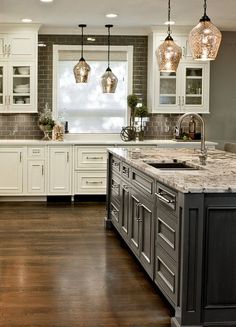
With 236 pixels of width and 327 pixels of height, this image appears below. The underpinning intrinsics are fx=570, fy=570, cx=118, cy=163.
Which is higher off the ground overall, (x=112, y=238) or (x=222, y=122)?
(x=222, y=122)

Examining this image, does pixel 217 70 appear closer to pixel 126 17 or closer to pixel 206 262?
pixel 126 17

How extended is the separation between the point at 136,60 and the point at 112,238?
12.4 ft

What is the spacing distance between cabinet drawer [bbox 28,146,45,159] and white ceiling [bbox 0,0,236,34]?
70.8 inches

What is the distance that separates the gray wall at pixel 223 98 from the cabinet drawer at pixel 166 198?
5208 mm

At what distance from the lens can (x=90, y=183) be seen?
8.41m

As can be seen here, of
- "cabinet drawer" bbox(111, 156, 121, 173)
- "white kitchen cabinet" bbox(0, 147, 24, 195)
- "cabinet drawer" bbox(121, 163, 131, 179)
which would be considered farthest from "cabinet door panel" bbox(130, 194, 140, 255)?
"white kitchen cabinet" bbox(0, 147, 24, 195)

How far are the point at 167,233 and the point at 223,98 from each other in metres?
5.66

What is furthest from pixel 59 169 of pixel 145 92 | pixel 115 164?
pixel 115 164

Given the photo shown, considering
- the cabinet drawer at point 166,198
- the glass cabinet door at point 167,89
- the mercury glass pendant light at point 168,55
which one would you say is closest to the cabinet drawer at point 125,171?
the mercury glass pendant light at point 168,55

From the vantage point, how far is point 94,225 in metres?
6.66

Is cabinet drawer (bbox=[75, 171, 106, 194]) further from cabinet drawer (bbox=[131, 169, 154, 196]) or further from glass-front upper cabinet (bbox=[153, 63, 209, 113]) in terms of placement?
cabinet drawer (bbox=[131, 169, 154, 196])

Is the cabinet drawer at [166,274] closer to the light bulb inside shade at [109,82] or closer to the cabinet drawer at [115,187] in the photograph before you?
the cabinet drawer at [115,187]

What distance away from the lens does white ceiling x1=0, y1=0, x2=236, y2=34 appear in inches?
262

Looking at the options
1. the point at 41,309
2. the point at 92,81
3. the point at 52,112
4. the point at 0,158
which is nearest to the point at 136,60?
the point at 92,81
